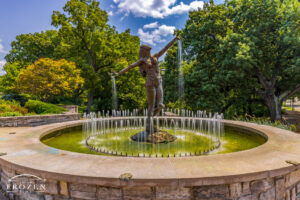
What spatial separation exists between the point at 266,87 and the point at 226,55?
15.2 ft

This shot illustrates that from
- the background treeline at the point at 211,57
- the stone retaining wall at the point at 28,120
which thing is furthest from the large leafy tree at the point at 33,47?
the stone retaining wall at the point at 28,120

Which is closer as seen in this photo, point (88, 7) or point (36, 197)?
point (36, 197)

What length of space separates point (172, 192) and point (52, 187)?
2106 millimetres

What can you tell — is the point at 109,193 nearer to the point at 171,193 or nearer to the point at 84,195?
the point at 84,195

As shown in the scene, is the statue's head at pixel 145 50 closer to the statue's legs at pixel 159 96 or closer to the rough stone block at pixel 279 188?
the statue's legs at pixel 159 96

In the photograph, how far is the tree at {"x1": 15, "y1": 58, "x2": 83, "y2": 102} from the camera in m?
17.1

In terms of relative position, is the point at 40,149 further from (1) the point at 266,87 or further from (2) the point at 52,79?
(1) the point at 266,87

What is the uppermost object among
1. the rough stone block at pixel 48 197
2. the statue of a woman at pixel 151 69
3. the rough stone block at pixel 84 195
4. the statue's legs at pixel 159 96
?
the statue of a woman at pixel 151 69

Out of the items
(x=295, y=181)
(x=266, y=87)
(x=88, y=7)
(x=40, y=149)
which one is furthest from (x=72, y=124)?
(x=88, y=7)

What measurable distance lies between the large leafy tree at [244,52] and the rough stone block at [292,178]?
32.9ft

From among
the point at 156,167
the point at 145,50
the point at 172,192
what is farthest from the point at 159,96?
the point at 172,192

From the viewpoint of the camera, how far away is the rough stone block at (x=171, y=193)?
2.93 m

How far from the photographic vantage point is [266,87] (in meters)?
15.0

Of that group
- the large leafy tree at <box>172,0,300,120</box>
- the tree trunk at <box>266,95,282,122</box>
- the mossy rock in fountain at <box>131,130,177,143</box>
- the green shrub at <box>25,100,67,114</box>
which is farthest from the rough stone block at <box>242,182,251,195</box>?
the tree trunk at <box>266,95,282,122</box>
